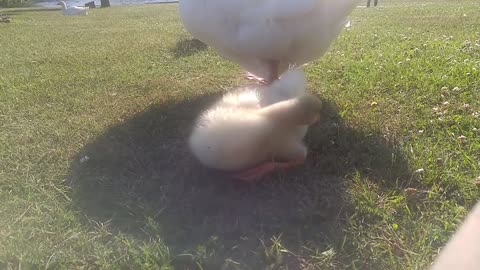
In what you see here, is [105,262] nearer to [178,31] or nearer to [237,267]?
[237,267]

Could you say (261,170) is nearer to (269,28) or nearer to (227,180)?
(227,180)

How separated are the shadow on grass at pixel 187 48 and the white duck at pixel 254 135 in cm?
279

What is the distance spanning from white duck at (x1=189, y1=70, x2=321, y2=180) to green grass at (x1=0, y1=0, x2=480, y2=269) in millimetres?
72

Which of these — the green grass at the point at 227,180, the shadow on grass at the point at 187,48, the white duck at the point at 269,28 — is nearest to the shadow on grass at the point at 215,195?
the green grass at the point at 227,180

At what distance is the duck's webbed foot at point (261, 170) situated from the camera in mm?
1900

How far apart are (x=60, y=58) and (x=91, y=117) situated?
256 cm

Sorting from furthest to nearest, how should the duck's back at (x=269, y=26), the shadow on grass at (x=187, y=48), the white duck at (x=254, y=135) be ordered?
the shadow on grass at (x=187, y=48)
the duck's back at (x=269, y=26)
the white duck at (x=254, y=135)

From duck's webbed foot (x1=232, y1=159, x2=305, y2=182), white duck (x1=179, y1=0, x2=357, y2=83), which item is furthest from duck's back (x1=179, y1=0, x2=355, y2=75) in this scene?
duck's webbed foot (x1=232, y1=159, x2=305, y2=182)

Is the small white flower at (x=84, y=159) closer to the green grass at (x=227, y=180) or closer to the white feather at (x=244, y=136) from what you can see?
the green grass at (x=227, y=180)

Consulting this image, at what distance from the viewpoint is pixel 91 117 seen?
2.80 metres

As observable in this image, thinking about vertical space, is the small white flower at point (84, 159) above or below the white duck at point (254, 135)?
below

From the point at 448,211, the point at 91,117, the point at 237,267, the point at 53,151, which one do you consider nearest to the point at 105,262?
the point at 237,267

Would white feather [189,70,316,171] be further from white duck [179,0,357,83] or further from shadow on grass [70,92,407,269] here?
white duck [179,0,357,83]

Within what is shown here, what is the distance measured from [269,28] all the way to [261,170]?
2.41 ft
